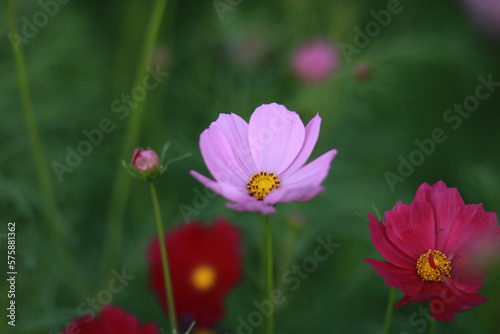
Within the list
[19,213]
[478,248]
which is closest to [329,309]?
[478,248]

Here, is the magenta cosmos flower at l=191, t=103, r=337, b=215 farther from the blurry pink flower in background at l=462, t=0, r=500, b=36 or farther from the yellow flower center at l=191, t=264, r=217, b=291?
the blurry pink flower in background at l=462, t=0, r=500, b=36

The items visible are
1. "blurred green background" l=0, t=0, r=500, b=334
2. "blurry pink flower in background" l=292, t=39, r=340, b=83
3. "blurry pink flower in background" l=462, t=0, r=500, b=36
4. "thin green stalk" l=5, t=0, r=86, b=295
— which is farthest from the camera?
"blurry pink flower in background" l=462, t=0, r=500, b=36

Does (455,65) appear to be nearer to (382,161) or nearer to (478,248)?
(382,161)

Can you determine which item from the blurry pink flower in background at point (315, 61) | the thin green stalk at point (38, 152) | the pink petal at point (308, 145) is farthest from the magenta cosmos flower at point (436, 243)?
the blurry pink flower in background at point (315, 61)

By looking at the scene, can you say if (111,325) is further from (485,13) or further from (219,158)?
(485,13)

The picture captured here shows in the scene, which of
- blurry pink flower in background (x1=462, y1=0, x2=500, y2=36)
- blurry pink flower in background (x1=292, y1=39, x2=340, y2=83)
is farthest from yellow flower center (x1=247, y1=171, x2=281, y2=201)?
blurry pink flower in background (x1=462, y1=0, x2=500, y2=36)
